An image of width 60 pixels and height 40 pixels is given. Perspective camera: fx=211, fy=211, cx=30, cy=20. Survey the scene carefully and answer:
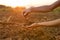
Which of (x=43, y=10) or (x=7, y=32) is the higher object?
(x=43, y=10)

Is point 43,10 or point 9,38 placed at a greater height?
point 43,10

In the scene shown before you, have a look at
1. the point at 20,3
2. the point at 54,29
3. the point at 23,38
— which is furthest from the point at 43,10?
the point at 20,3

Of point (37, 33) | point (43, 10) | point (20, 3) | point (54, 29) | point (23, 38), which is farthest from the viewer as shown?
point (20, 3)

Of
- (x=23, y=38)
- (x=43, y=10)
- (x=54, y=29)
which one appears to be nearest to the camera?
(x=43, y=10)

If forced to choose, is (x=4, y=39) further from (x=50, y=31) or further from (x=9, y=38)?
(x=50, y=31)

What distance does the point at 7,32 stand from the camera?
3398 mm

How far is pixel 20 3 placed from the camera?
609 centimetres

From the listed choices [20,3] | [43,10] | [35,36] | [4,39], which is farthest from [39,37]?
[20,3]

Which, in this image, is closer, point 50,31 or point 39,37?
point 39,37

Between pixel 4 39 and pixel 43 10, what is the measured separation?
119 cm

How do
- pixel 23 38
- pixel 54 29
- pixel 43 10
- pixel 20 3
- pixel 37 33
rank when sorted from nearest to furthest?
pixel 43 10, pixel 23 38, pixel 37 33, pixel 54 29, pixel 20 3

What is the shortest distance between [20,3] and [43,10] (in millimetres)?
4000

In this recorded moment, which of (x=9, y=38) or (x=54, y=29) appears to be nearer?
(x=9, y=38)

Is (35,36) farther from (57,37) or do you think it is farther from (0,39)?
(0,39)
